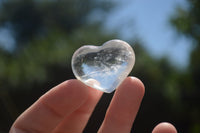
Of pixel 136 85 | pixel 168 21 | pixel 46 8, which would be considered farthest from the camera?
pixel 46 8

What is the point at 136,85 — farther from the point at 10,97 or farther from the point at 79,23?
the point at 79,23

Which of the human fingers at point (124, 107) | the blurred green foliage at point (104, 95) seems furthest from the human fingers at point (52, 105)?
the blurred green foliage at point (104, 95)

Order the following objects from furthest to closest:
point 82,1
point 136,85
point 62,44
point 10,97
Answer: point 82,1 < point 62,44 < point 10,97 < point 136,85

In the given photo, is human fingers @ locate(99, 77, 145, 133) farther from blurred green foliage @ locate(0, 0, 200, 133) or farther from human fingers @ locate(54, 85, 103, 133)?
blurred green foliage @ locate(0, 0, 200, 133)

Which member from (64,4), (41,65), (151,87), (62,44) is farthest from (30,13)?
(151,87)

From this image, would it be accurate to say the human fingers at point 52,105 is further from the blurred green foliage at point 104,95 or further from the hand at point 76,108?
the blurred green foliage at point 104,95

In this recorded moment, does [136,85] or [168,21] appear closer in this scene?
[136,85]
